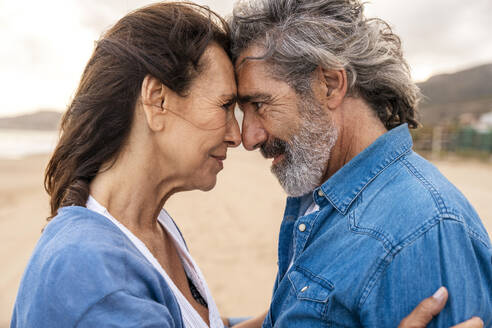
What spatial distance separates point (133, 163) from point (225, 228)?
20.4 feet

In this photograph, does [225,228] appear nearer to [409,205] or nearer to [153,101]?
[153,101]

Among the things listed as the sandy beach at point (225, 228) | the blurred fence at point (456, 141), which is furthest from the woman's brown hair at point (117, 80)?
the blurred fence at point (456, 141)

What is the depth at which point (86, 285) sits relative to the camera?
119 cm

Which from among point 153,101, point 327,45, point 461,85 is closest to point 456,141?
point 327,45

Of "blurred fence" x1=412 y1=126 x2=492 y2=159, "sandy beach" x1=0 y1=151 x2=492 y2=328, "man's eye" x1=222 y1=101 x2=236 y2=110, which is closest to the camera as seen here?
"man's eye" x1=222 y1=101 x2=236 y2=110

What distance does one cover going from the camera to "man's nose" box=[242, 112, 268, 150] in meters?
2.25

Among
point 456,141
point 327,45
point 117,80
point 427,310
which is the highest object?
point 327,45

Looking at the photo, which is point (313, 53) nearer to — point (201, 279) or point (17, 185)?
point (201, 279)

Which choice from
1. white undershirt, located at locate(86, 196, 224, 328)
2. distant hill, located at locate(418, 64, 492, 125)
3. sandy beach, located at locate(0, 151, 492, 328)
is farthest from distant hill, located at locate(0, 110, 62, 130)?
distant hill, located at locate(418, 64, 492, 125)

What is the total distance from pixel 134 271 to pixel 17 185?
15439 millimetres

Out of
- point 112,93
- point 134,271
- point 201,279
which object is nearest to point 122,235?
point 134,271

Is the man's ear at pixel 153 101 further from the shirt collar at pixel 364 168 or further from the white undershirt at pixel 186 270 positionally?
the shirt collar at pixel 364 168

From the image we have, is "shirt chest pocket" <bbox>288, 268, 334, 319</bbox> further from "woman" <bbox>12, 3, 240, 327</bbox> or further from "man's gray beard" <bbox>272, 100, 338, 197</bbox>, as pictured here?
"man's gray beard" <bbox>272, 100, 338, 197</bbox>

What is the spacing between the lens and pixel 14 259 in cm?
626
